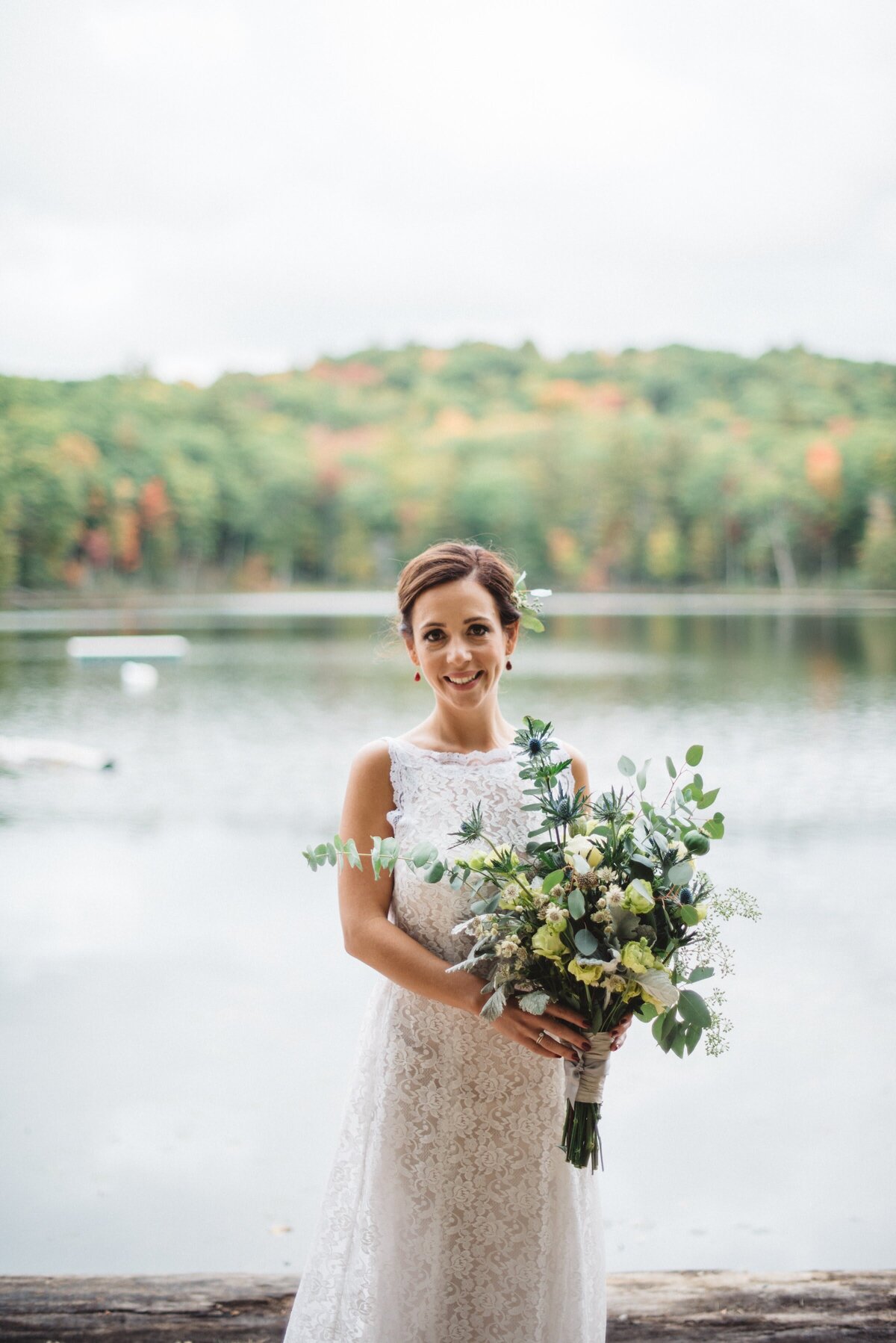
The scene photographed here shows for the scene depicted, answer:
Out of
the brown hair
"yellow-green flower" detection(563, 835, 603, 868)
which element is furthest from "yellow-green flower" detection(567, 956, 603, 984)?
Answer: the brown hair

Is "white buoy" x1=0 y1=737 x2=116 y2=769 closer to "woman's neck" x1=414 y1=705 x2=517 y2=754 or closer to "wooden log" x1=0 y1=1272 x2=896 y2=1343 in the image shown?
"wooden log" x1=0 y1=1272 x2=896 y2=1343

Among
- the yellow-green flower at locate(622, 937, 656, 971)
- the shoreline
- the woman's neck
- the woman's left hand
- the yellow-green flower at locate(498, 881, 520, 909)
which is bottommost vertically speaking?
the woman's left hand

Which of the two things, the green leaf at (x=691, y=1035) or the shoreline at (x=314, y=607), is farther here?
the shoreline at (x=314, y=607)

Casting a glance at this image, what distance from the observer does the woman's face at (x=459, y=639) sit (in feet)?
4.62

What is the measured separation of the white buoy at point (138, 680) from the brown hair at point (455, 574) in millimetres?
18156

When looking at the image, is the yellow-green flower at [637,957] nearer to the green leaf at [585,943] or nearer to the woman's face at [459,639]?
the green leaf at [585,943]

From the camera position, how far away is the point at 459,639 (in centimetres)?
141

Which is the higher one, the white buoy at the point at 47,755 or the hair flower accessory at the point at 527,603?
the hair flower accessory at the point at 527,603

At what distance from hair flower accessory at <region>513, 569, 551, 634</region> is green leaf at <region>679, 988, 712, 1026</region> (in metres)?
0.50

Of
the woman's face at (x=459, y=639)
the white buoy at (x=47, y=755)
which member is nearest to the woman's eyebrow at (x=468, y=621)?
the woman's face at (x=459, y=639)

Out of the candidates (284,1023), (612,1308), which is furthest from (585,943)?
(284,1023)

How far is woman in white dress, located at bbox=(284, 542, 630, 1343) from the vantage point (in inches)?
55.7

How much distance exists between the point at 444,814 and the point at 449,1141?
0.42 meters

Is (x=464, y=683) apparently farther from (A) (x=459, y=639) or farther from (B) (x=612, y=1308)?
(B) (x=612, y=1308)
